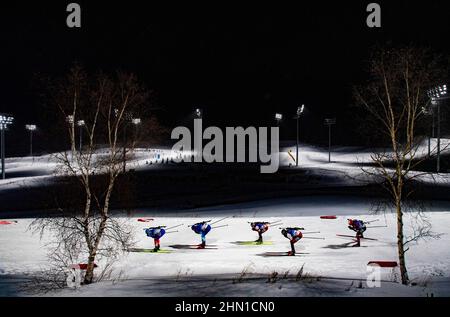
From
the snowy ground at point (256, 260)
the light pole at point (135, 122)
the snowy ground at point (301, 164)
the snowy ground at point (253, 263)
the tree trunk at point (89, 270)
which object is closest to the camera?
the snowy ground at point (253, 263)

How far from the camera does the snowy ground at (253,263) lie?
13281 mm

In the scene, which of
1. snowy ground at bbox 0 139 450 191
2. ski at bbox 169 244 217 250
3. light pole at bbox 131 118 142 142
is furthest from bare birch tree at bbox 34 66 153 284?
snowy ground at bbox 0 139 450 191

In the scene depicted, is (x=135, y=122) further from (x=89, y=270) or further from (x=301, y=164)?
(x=301, y=164)

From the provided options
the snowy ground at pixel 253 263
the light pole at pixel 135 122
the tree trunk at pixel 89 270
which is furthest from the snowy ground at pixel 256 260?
the light pole at pixel 135 122

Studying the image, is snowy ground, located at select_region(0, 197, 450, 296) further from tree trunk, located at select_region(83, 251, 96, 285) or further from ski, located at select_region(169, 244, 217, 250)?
tree trunk, located at select_region(83, 251, 96, 285)

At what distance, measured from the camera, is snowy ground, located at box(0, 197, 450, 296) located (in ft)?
43.6

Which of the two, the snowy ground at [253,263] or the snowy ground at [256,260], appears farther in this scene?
the snowy ground at [256,260]

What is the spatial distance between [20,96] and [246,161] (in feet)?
423

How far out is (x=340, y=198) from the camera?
38.4 metres

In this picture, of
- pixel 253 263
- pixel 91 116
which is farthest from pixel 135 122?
pixel 253 263

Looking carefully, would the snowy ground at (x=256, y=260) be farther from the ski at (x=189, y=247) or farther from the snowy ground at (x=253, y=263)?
the ski at (x=189, y=247)
